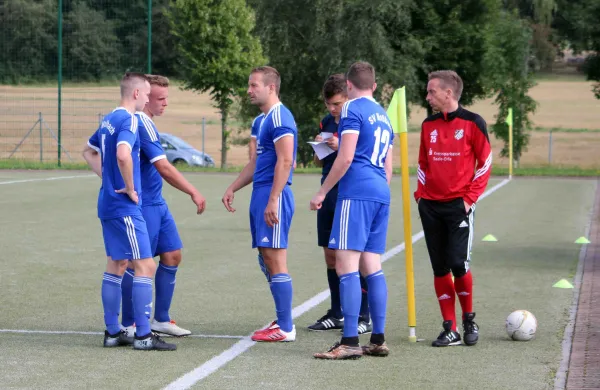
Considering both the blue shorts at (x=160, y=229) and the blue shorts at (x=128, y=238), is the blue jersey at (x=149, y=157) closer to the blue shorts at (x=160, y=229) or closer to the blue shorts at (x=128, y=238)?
the blue shorts at (x=160, y=229)

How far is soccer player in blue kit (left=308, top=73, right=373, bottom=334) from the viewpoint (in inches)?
302

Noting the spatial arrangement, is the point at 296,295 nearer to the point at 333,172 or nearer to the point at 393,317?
the point at 393,317

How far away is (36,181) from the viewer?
82.8ft

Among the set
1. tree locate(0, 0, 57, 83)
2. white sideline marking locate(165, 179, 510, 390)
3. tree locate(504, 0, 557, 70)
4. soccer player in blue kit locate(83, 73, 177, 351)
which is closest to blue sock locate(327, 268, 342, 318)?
white sideline marking locate(165, 179, 510, 390)

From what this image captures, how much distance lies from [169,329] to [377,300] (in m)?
1.66

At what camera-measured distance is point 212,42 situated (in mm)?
32312

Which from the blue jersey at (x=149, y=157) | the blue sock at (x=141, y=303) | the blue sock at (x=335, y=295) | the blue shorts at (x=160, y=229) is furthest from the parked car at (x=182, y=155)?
the blue sock at (x=141, y=303)

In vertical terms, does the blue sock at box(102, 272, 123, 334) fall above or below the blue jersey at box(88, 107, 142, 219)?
below

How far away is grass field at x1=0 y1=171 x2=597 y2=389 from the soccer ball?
0.27 feet

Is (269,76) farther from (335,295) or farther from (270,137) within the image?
(335,295)

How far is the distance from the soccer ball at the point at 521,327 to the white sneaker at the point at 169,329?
2371 mm

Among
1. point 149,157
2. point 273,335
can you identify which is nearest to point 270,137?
point 149,157

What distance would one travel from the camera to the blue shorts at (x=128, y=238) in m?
6.96

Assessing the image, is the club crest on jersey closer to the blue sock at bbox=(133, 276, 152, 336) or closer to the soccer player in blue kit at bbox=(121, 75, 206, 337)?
the soccer player in blue kit at bbox=(121, 75, 206, 337)
